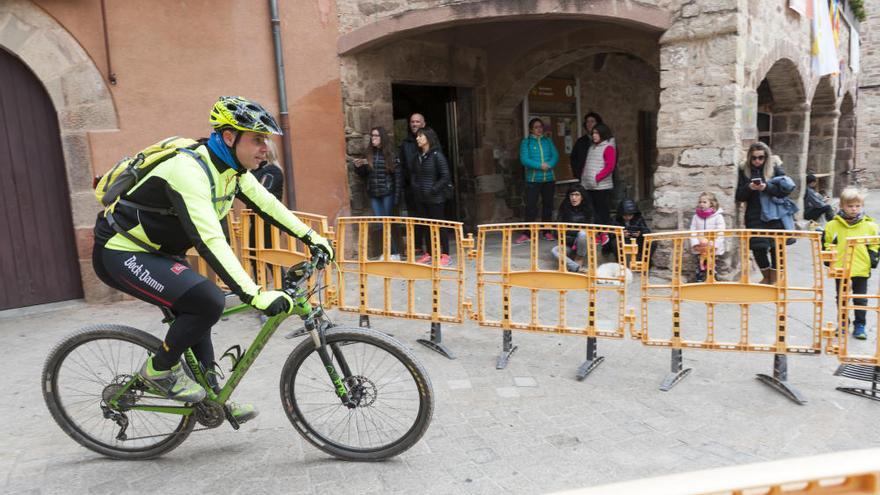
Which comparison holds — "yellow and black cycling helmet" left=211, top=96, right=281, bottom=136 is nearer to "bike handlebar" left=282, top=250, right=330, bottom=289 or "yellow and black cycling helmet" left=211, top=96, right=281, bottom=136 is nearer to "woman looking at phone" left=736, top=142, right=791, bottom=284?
"bike handlebar" left=282, top=250, right=330, bottom=289

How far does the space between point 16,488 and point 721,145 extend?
674cm

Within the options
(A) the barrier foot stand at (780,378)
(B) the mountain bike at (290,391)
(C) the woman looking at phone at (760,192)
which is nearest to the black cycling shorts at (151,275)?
(B) the mountain bike at (290,391)

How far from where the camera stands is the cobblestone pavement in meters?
3.18

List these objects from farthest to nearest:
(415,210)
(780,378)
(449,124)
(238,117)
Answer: (449,124) → (415,210) → (780,378) → (238,117)

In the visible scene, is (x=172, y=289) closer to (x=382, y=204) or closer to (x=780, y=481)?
(x=780, y=481)

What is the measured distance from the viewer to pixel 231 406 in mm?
3355

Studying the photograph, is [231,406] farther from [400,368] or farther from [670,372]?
[670,372]

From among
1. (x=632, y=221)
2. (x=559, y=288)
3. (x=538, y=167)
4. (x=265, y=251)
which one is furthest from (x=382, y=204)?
(x=559, y=288)

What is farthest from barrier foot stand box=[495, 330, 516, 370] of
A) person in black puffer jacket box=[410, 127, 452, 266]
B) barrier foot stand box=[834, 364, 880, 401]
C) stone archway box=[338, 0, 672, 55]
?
stone archway box=[338, 0, 672, 55]

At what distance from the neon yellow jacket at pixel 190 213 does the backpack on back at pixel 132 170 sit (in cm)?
4

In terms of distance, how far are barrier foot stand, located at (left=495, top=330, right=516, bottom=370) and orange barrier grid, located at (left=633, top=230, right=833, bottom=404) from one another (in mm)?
937

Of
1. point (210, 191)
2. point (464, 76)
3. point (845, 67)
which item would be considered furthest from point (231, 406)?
point (845, 67)

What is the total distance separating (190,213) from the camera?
9.11ft

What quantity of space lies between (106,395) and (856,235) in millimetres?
5466
